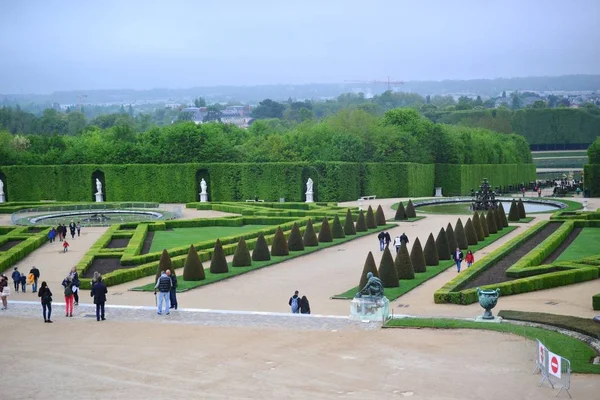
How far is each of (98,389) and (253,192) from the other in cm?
6314

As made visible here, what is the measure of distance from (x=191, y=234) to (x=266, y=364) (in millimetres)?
34011

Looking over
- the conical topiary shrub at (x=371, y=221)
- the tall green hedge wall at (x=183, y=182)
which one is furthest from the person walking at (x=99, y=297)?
the tall green hedge wall at (x=183, y=182)

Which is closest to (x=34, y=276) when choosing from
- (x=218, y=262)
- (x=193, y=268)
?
(x=193, y=268)

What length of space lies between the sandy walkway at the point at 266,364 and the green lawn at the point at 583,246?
19271 millimetres

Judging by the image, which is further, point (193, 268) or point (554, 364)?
point (193, 268)

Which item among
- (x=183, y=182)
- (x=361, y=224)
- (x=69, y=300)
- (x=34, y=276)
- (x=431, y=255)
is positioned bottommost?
(x=361, y=224)

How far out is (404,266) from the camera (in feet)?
137

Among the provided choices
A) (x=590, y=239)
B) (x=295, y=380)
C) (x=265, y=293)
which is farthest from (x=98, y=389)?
(x=590, y=239)

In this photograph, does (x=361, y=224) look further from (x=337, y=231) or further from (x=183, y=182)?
(x=183, y=182)

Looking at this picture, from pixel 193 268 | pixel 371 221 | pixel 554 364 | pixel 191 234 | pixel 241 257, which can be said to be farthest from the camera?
pixel 371 221

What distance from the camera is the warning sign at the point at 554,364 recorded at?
22.6 m

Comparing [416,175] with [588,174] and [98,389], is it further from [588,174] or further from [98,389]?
[98,389]

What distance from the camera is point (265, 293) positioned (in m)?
39.7

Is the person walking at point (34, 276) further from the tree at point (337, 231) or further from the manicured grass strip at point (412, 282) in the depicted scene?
the tree at point (337, 231)
